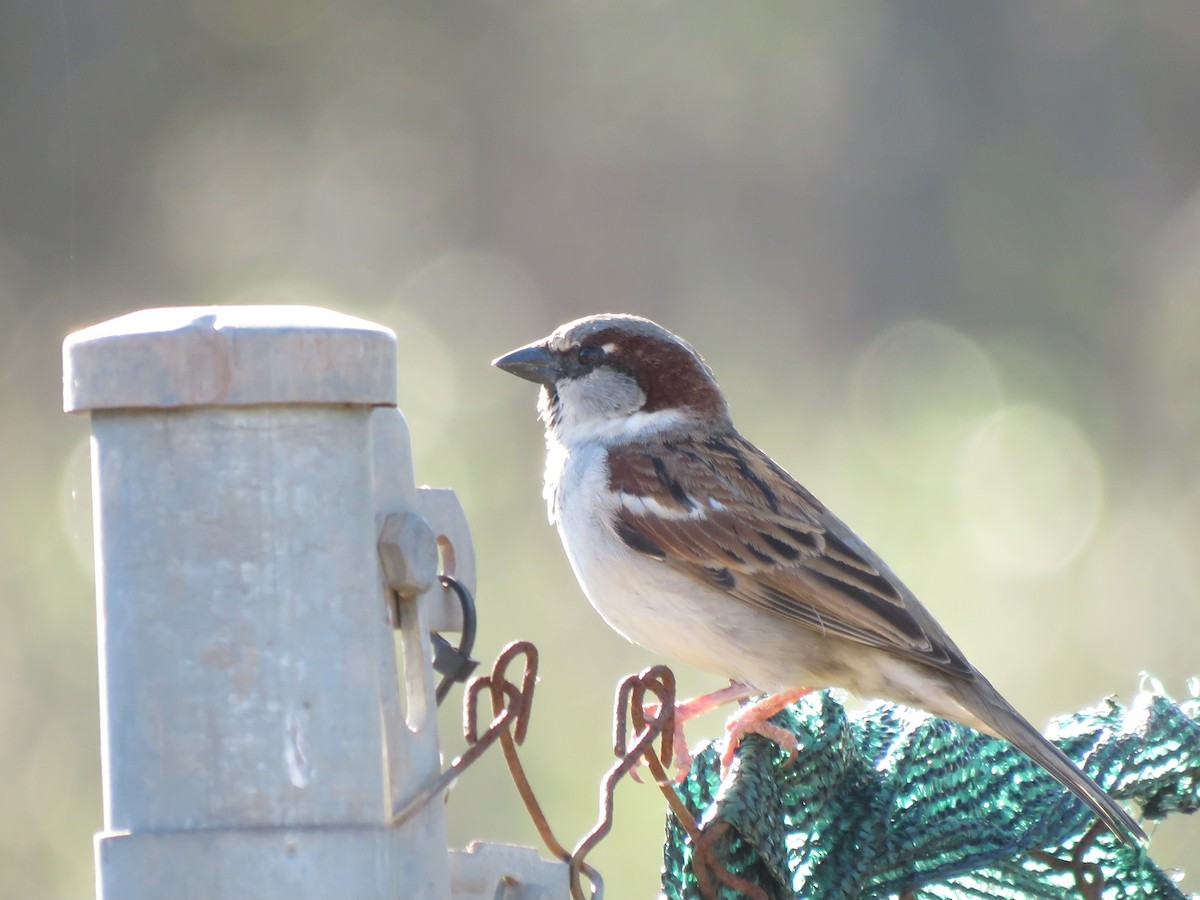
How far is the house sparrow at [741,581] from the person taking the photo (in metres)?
2.86

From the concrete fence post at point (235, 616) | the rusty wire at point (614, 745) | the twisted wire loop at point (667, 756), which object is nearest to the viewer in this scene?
the concrete fence post at point (235, 616)

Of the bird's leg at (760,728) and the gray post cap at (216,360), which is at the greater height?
the gray post cap at (216,360)

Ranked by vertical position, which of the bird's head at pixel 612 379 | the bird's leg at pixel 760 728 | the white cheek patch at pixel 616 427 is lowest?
the bird's leg at pixel 760 728

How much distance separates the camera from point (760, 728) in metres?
2.08

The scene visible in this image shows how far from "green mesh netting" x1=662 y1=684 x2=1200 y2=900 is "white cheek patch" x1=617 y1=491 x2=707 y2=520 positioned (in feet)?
2.50

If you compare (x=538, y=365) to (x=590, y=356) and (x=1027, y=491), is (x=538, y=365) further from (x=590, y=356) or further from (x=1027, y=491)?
(x=1027, y=491)

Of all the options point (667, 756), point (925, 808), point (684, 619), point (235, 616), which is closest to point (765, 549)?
point (684, 619)

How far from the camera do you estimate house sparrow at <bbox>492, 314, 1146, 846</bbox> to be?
2.86 m

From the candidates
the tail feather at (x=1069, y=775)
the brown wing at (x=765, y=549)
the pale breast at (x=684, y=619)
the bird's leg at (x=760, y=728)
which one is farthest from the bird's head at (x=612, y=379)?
the tail feather at (x=1069, y=775)

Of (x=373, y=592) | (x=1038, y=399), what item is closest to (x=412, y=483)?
(x=373, y=592)

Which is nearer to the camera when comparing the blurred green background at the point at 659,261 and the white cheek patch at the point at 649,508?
the white cheek patch at the point at 649,508

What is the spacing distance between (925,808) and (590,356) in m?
1.43

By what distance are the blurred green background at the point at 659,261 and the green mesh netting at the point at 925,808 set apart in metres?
2.35

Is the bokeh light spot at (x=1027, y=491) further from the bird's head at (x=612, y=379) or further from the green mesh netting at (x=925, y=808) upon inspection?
the green mesh netting at (x=925, y=808)
